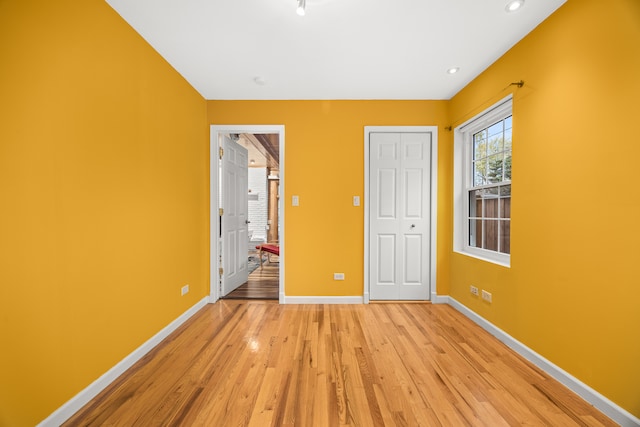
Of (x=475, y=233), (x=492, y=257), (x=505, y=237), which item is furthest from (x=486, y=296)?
(x=475, y=233)

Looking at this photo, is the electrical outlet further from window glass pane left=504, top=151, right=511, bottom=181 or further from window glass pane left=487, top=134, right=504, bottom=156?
window glass pane left=487, top=134, right=504, bottom=156

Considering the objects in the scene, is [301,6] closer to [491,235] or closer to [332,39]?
[332,39]

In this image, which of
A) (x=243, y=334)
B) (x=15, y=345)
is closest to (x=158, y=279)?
(x=243, y=334)

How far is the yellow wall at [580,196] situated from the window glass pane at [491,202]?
391mm

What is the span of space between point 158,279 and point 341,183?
2.21 m

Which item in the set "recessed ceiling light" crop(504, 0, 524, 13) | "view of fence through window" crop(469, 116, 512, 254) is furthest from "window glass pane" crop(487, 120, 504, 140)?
"recessed ceiling light" crop(504, 0, 524, 13)

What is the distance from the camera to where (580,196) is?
5.33ft

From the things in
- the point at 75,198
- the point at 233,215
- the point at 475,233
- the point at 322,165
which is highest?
the point at 322,165

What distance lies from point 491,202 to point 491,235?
0.35 meters

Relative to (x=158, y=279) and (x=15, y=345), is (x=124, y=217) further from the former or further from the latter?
(x=15, y=345)

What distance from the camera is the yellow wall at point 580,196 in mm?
1390

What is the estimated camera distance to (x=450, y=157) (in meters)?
3.16

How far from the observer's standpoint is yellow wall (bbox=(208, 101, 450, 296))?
320cm

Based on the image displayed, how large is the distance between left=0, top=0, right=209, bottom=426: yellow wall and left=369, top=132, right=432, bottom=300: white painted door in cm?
236
